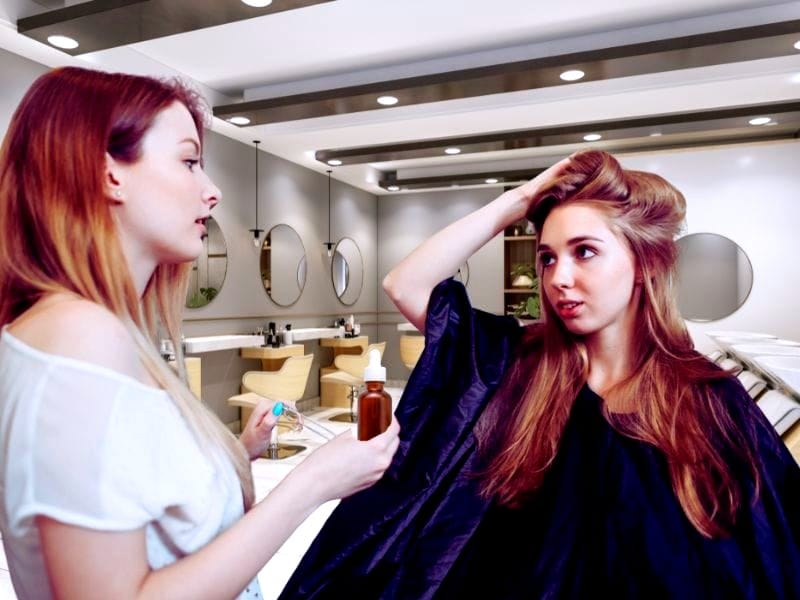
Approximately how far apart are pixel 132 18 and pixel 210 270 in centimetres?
273

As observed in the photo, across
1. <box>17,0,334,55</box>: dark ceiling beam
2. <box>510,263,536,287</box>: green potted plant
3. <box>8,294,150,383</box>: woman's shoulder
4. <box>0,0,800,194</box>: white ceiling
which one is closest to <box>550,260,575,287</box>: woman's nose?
<box>8,294,150,383</box>: woman's shoulder

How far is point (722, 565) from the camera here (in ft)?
2.87

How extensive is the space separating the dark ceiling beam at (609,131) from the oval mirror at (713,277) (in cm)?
116

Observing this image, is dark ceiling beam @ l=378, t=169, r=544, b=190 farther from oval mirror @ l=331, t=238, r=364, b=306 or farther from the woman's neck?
the woman's neck

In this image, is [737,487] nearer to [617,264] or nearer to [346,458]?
[617,264]

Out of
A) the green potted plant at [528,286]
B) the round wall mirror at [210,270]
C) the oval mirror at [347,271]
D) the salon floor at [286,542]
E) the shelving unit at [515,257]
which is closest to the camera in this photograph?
the salon floor at [286,542]

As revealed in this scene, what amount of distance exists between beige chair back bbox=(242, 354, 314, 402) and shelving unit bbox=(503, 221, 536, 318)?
394 centimetres

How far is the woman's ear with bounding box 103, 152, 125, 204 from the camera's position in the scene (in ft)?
2.49

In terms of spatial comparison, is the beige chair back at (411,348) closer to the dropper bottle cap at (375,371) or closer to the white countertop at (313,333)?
the white countertop at (313,333)

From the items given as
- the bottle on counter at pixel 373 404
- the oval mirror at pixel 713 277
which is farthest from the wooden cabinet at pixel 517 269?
the bottle on counter at pixel 373 404

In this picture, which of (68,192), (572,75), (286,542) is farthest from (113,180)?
(572,75)

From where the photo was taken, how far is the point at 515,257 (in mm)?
8211

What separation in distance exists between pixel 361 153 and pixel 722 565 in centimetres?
580

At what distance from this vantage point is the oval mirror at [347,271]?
7719 mm
